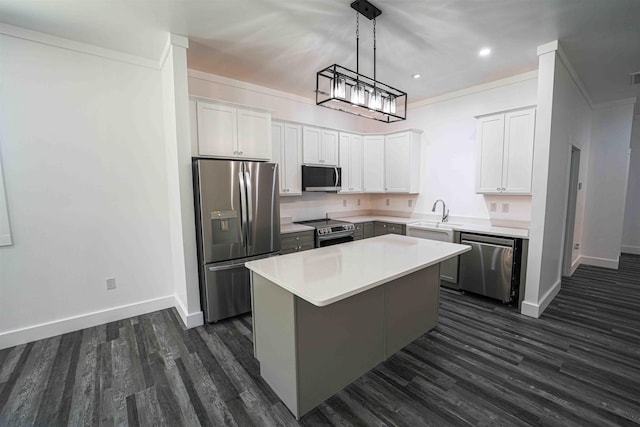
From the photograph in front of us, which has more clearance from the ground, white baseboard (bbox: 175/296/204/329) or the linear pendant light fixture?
the linear pendant light fixture

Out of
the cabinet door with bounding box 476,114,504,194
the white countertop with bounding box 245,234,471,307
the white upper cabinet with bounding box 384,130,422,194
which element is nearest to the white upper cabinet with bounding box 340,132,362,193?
the white upper cabinet with bounding box 384,130,422,194

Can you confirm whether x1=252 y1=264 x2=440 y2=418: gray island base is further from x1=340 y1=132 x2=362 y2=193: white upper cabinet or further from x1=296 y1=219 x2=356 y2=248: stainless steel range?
x1=340 y1=132 x2=362 y2=193: white upper cabinet

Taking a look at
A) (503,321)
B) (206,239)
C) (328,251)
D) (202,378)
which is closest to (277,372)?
(202,378)

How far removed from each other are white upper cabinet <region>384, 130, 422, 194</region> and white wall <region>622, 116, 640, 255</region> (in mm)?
4832

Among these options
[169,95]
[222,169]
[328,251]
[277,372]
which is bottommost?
[277,372]

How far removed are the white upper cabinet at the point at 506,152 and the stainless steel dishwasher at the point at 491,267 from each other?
2.47 feet

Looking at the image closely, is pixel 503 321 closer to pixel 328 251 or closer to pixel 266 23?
pixel 328 251

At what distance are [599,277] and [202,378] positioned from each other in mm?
5944

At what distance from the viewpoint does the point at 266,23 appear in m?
2.52

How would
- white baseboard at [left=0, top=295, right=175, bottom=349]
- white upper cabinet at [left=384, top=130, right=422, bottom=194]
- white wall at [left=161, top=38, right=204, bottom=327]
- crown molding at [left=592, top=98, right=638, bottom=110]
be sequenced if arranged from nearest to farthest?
white baseboard at [left=0, top=295, right=175, bottom=349] → white wall at [left=161, top=38, right=204, bottom=327] → crown molding at [left=592, top=98, right=638, bottom=110] → white upper cabinet at [left=384, top=130, right=422, bottom=194]

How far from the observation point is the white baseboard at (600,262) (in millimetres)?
4910

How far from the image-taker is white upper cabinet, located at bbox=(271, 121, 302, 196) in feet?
13.3

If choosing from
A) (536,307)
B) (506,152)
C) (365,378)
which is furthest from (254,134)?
(536,307)

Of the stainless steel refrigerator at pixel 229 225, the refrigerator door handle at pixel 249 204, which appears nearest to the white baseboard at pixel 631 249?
the stainless steel refrigerator at pixel 229 225
